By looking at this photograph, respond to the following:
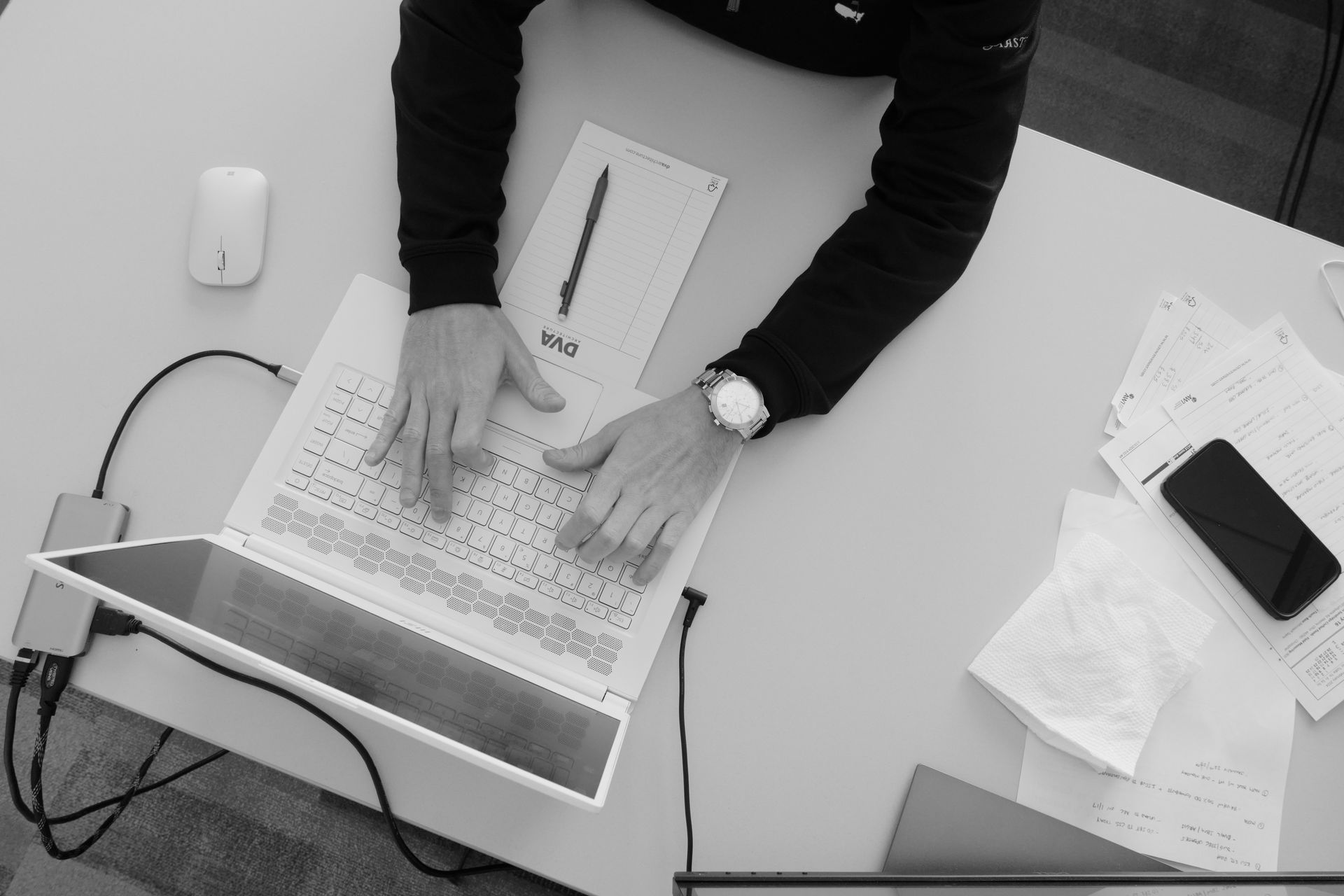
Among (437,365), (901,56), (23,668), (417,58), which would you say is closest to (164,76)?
(417,58)

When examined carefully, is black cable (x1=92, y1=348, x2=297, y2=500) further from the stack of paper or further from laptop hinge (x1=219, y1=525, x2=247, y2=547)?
the stack of paper

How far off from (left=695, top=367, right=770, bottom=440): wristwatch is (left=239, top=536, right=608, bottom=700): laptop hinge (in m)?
0.28

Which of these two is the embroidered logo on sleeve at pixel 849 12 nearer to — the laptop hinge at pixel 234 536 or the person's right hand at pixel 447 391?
the person's right hand at pixel 447 391

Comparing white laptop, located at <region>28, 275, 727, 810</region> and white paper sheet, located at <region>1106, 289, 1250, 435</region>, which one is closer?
white laptop, located at <region>28, 275, 727, 810</region>

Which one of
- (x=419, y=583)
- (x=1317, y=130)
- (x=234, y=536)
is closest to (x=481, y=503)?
(x=419, y=583)

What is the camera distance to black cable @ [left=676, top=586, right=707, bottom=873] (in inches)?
29.1

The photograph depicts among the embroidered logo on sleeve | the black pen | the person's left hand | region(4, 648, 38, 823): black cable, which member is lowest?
region(4, 648, 38, 823): black cable

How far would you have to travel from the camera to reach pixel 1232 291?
A: 88cm

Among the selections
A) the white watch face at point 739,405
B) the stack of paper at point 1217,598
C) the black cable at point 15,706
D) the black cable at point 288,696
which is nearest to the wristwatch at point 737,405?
the white watch face at point 739,405

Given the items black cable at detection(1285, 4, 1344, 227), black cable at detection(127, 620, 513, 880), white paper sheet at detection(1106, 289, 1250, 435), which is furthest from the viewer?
black cable at detection(1285, 4, 1344, 227)

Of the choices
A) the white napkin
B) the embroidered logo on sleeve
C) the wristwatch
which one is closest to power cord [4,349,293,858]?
the wristwatch

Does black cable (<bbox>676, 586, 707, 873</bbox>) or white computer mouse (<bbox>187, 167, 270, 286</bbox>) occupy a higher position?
white computer mouse (<bbox>187, 167, 270, 286</bbox>)

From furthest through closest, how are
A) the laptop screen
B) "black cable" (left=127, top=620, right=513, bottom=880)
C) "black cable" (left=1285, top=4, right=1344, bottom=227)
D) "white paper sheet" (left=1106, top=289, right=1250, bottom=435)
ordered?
"black cable" (left=1285, top=4, right=1344, bottom=227), "white paper sheet" (left=1106, top=289, right=1250, bottom=435), "black cable" (left=127, top=620, right=513, bottom=880), the laptop screen

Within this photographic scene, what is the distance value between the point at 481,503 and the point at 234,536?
0.22m
